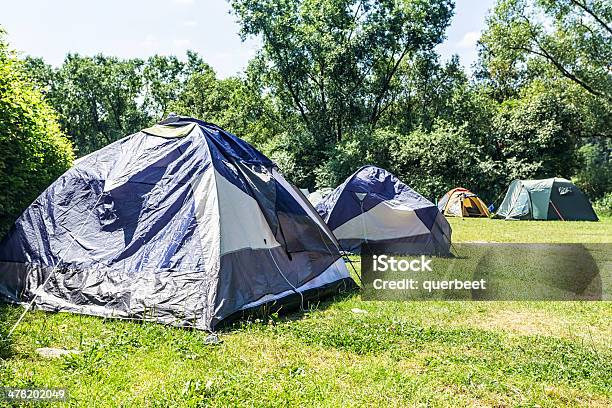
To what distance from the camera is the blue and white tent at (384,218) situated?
9.05 m

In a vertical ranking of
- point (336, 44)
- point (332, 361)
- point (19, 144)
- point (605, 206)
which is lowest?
point (332, 361)

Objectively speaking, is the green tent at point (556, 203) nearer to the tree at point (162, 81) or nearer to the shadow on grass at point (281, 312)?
the shadow on grass at point (281, 312)

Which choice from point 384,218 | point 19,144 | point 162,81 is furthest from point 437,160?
point 162,81

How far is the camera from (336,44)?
22922 millimetres

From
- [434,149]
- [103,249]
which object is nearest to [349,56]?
[434,149]

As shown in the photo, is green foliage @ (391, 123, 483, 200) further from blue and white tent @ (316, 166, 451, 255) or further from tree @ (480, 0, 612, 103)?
blue and white tent @ (316, 166, 451, 255)

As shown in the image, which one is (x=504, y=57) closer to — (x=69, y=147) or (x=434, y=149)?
(x=434, y=149)

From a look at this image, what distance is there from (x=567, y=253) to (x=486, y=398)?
8028 mm

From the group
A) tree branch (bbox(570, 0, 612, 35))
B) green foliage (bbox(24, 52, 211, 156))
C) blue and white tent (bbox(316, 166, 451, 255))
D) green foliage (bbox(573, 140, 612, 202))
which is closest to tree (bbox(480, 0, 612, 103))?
tree branch (bbox(570, 0, 612, 35))

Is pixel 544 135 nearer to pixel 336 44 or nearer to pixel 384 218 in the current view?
pixel 336 44

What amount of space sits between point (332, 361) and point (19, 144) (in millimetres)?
4830

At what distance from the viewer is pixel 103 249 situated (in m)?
5.16

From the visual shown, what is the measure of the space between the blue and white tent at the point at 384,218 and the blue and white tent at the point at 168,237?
3.22 m

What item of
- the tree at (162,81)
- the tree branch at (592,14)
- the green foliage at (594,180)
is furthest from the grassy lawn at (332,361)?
the tree at (162,81)
